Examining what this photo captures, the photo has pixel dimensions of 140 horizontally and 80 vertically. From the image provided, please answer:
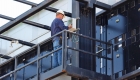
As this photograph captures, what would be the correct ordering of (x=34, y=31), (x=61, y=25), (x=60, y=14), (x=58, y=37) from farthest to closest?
(x=34, y=31) < (x=60, y=14) < (x=61, y=25) < (x=58, y=37)

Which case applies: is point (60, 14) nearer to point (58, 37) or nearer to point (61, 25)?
point (61, 25)

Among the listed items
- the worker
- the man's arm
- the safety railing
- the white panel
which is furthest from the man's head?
the white panel

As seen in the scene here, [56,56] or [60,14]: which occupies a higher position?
[60,14]

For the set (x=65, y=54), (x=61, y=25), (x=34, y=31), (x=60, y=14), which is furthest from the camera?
(x=34, y=31)

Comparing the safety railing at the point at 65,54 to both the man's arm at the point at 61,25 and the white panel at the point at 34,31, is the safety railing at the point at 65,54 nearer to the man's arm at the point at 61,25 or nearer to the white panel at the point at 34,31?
the man's arm at the point at 61,25

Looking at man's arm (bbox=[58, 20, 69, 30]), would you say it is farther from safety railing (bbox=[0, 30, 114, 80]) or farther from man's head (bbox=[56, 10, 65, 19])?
safety railing (bbox=[0, 30, 114, 80])

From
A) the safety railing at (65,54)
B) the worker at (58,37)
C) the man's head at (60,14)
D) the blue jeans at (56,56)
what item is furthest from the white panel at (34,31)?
the blue jeans at (56,56)

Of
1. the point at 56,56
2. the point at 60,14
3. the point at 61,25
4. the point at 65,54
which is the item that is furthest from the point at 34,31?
the point at 65,54

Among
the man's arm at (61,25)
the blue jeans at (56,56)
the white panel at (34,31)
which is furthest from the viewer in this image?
the white panel at (34,31)

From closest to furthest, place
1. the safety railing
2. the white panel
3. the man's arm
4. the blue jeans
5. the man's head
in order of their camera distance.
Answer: the safety railing → the blue jeans → the man's arm → the man's head → the white panel

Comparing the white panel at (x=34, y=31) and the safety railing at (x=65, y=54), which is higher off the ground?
the white panel at (x=34, y=31)

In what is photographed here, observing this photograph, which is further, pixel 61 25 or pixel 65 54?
pixel 61 25

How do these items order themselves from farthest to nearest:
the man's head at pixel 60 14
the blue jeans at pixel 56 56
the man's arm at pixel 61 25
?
the man's head at pixel 60 14 < the man's arm at pixel 61 25 < the blue jeans at pixel 56 56

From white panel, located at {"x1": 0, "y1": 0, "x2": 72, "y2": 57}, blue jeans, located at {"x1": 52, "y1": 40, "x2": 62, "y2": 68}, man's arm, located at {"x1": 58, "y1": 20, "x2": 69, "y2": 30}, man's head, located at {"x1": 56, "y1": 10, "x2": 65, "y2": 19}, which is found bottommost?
blue jeans, located at {"x1": 52, "y1": 40, "x2": 62, "y2": 68}
